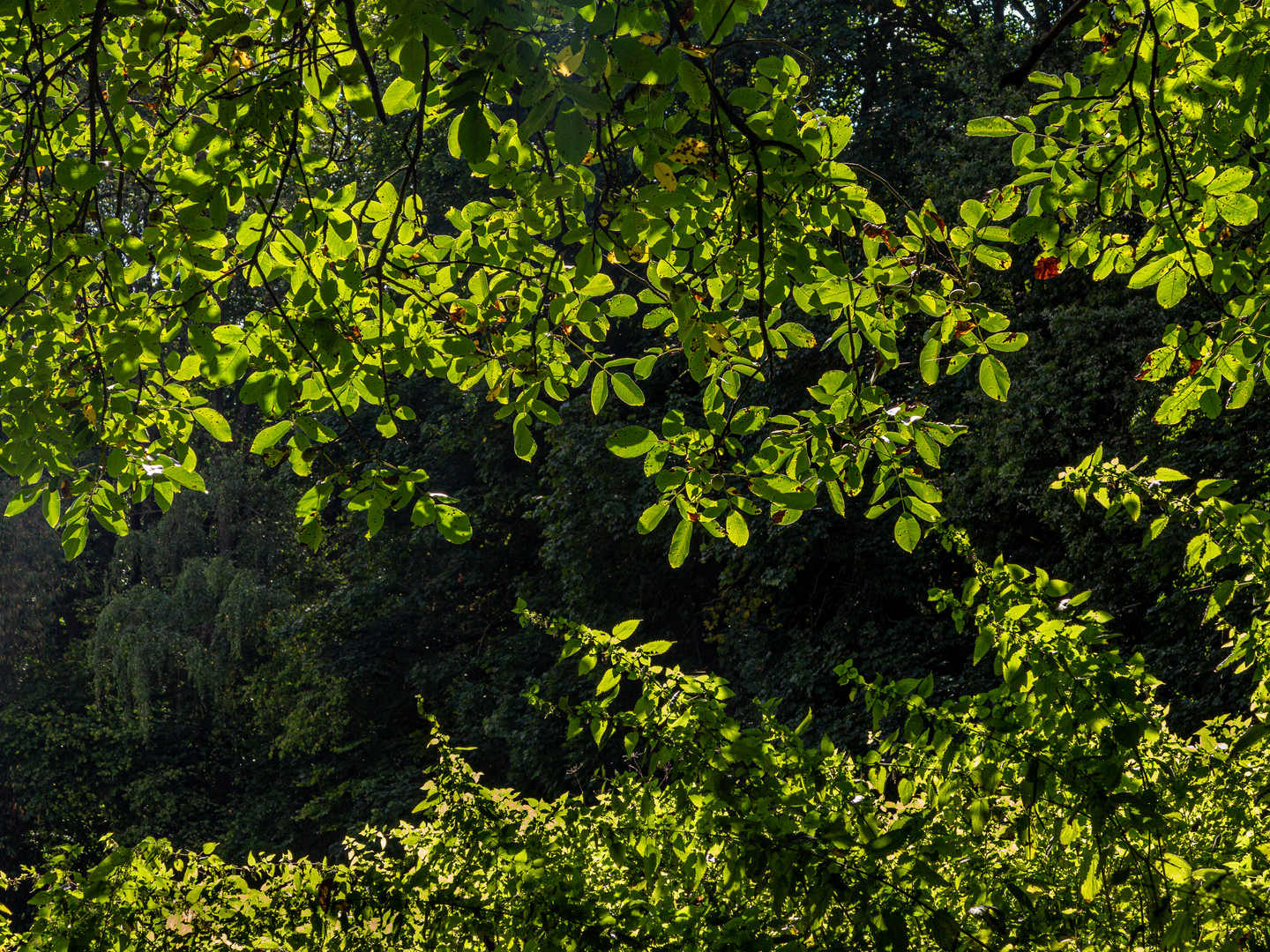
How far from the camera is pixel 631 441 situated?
5.61 ft

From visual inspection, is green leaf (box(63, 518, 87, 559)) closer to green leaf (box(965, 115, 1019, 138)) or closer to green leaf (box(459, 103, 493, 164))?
green leaf (box(459, 103, 493, 164))

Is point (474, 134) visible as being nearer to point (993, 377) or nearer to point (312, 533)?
point (312, 533)

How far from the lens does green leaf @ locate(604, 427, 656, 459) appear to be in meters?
1.70

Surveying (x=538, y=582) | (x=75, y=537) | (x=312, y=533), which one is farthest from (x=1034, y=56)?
(x=538, y=582)

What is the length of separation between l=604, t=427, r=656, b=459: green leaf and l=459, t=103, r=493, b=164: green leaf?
550 mm

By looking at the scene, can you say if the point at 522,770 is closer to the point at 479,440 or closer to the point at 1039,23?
the point at 479,440

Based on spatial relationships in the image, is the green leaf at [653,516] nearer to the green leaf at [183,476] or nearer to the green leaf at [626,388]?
the green leaf at [626,388]

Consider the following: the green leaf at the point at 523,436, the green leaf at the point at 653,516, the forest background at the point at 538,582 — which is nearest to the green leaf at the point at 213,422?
the green leaf at the point at 523,436

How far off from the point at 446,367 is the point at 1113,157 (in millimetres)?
1472

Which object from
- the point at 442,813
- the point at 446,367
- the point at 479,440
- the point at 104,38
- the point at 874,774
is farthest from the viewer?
the point at 479,440

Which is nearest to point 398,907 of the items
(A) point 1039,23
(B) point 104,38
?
(B) point 104,38

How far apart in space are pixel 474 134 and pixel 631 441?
592mm

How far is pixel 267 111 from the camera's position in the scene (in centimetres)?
173

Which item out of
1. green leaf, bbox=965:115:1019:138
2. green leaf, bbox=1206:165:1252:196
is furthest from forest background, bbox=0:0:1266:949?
green leaf, bbox=965:115:1019:138
